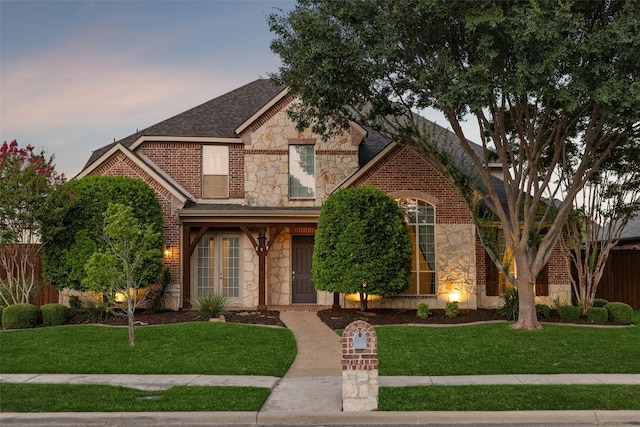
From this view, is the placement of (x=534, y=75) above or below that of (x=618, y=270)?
above

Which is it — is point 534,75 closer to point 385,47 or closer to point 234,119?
point 385,47

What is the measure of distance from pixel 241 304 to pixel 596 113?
12.3 meters

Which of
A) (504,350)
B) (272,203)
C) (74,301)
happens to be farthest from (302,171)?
(504,350)

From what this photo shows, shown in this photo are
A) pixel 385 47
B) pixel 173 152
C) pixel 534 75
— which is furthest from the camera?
pixel 173 152

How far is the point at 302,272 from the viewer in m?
21.0

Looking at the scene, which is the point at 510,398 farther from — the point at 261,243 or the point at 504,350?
the point at 261,243

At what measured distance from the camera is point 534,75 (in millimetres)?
12844

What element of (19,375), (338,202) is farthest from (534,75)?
(19,375)

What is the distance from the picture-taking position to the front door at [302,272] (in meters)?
20.9

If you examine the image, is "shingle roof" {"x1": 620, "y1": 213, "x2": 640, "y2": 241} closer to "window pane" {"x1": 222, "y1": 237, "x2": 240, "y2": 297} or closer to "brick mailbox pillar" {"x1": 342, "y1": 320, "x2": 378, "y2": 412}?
"window pane" {"x1": 222, "y1": 237, "x2": 240, "y2": 297}

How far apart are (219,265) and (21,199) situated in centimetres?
670

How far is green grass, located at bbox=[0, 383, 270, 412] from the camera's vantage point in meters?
8.36

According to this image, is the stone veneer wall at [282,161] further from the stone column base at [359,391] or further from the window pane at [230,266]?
the stone column base at [359,391]

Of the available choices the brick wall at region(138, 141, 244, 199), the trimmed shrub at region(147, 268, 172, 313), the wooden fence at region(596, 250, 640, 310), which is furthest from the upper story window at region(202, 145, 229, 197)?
the wooden fence at region(596, 250, 640, 310)
